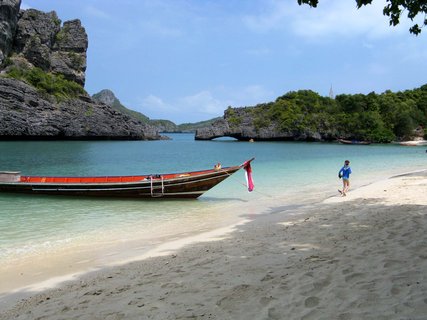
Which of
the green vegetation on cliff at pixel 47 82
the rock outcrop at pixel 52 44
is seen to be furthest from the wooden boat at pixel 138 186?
the rock outcrop at pixel 52 44

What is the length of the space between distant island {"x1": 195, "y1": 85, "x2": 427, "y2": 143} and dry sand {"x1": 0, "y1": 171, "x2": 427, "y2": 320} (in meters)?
91.1

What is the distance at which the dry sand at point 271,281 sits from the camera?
12.5 feet

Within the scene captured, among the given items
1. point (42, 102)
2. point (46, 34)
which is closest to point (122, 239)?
point (42, 102)

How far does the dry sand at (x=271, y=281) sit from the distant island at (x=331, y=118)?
91107 mm

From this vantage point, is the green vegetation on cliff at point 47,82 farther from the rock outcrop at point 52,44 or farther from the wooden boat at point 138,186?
the wooden boat at point 138,186

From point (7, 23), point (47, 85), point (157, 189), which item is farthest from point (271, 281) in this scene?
point (7, 23)

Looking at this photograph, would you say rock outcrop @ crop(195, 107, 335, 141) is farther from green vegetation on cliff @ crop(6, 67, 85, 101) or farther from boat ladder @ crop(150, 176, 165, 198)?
boat ladder @ crop(150, 176, 165, 198)

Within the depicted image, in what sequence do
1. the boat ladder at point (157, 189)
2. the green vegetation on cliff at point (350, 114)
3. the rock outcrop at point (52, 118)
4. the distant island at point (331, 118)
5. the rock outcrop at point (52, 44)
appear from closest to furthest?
the boat ladder at point (157, 189), the rock outcrop at point (52, 118), the rock outcrop at point (52, 44), the green vegetation on cliff at point (350, 114), the distant island at point (331, 118)

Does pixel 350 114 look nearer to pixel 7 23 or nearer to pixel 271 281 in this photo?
pixel 7 23

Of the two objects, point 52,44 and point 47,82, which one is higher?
point 52,44

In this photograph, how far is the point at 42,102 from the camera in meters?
75.2

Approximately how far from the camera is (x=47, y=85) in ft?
265

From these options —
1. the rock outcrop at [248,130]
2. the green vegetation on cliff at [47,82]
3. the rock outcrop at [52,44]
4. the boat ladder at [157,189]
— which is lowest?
the boat ladder at [157,189]

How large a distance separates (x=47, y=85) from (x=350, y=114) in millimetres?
77757
